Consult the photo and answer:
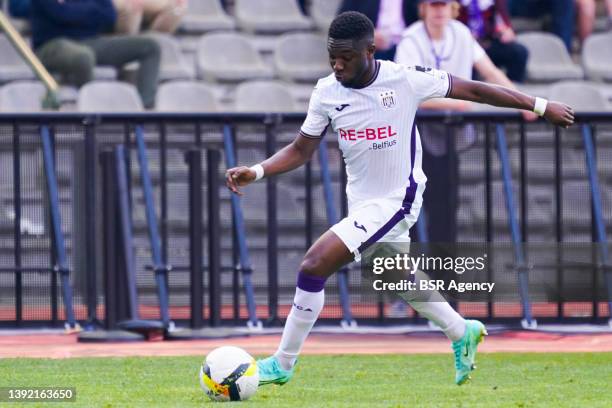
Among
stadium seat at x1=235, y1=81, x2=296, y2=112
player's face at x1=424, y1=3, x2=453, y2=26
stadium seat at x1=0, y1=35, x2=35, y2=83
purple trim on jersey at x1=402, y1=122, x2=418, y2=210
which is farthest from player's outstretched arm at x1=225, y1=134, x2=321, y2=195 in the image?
stadium seat at x1=0, y1=35, x2=35, y2=83

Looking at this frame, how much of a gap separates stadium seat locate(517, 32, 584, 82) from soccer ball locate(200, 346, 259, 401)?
30.3ft

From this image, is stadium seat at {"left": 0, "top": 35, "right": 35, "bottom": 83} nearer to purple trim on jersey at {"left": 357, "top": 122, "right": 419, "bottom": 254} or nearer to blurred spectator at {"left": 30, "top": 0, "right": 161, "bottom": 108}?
blurred spectator at {"left": 30, "top": 0, "right": 161, "bottom": 108}

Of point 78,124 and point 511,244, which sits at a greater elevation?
point 78,124

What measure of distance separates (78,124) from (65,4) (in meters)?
2.78

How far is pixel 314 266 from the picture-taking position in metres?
8.51

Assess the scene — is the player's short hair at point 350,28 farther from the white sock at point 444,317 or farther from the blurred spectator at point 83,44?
the blurred spectator at point 83,44

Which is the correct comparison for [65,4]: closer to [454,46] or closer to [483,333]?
[454,46]

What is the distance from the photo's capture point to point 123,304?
12.0 metres

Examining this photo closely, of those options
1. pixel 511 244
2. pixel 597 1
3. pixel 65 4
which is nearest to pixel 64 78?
pixel 65 4

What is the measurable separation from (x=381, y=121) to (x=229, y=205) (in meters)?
4.08

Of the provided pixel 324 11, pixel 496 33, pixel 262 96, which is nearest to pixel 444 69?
pixel 496 33

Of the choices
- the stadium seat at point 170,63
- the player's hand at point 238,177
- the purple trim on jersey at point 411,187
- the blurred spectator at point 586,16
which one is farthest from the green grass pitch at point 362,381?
the blurred spectator at point 586,16

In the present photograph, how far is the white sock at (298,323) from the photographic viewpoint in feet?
28.1

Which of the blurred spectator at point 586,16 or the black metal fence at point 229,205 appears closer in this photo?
the black metal fence at point 229,205
